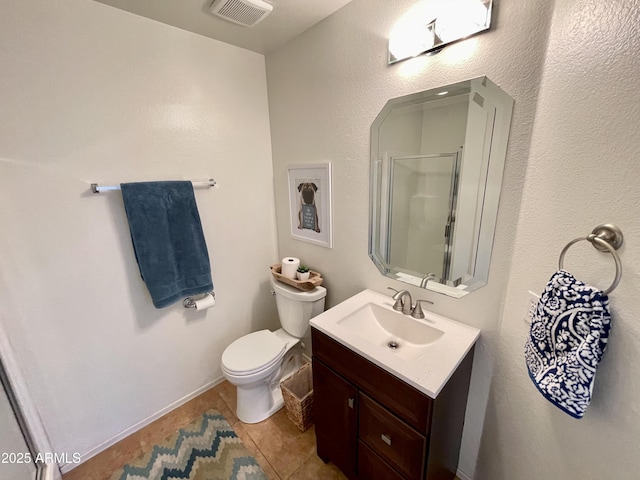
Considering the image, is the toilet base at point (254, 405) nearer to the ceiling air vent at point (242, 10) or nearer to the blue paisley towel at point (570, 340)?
the blue paisley towel at point (570, 340)

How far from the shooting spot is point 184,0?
1.23 metres

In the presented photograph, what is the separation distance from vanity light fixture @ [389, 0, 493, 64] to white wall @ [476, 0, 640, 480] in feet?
0.82

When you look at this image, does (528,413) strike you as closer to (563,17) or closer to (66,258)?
(563,17)

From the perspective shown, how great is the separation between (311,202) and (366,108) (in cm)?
66

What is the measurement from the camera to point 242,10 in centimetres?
129

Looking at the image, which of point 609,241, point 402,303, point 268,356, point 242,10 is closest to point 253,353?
point 268,356

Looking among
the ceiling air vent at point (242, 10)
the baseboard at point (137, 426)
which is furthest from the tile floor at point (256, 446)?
the ceiling air vent at point (242, 10)

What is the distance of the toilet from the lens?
5.08ft

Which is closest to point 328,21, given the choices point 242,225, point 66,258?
point 242,225

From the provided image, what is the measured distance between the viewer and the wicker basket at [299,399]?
62.3 inches

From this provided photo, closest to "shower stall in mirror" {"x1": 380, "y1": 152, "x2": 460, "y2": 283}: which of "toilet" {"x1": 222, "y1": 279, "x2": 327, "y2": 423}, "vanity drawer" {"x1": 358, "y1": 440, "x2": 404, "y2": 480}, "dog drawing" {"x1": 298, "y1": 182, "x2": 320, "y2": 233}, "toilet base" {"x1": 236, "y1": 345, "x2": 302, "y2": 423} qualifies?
"dog drawing" {"x1": 298, "y1": 182, "x2": 320, "y2": 233}

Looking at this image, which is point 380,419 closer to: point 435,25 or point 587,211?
point 587,211

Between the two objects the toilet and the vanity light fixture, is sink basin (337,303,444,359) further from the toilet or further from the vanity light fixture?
the vanity light fixture

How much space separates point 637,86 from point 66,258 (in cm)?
215
